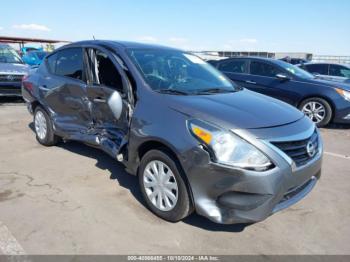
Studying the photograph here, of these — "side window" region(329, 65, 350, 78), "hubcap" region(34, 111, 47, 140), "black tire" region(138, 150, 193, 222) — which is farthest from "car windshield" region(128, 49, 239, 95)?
"side window" region(329, 65, 350, 78)

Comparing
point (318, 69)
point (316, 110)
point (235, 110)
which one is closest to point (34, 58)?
point (318, 69)

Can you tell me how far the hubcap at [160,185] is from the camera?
9.85 ft

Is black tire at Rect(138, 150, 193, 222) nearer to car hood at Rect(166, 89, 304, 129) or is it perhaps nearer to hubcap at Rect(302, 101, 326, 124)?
car hood at Rect(166, 89, 304, 129)

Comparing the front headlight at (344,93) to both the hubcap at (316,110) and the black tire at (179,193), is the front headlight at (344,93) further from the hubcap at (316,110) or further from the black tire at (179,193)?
the black tire at (179,193)

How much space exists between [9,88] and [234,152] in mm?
8054

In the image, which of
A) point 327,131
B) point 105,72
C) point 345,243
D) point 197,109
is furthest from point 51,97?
point 327,131

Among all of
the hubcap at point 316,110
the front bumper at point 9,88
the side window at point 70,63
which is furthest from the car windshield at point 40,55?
the hubcap at point 316,110

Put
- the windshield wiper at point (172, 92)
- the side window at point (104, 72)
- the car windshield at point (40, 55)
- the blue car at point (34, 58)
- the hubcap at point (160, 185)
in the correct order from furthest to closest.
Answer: the car windshield at point (40, 55) → the blue car at point (34, 58) → the side window at point (104, 72) → the windshield wiper at point (172, 92) → the hubcap at point (160, 185)

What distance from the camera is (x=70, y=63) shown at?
15.2 ft

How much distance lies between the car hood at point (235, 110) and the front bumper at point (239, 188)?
0.32m

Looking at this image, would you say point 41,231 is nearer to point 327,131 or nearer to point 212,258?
point 212,258

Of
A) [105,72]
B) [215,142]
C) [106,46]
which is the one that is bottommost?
[215,142]

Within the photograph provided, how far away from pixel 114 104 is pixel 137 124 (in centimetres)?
39

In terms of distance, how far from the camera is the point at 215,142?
2652 mm
